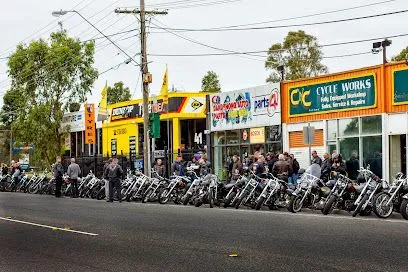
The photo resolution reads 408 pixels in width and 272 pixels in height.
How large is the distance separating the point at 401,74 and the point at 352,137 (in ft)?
11.2

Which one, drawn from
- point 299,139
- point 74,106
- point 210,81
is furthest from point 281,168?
point 210,81

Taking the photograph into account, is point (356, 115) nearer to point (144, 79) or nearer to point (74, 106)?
point (144, 79)

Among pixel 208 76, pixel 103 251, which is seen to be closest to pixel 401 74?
pixel 103 251

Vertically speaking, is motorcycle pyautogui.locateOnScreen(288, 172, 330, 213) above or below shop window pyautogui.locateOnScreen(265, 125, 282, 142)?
below

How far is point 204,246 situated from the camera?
37.8 ft

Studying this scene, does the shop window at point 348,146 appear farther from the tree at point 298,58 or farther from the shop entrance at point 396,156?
the tree at point 298,58

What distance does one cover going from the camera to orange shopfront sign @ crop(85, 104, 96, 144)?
50219 mm

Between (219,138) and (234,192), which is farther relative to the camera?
(219,138)

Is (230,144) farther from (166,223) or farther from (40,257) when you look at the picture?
(40,257)

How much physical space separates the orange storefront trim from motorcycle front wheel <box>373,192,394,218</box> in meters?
11.9

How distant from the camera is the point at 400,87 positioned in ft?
83.0

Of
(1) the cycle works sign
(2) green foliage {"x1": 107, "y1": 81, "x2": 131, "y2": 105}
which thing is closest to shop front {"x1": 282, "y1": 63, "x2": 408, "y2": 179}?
(1) the cycle works sign

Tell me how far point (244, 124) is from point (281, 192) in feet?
43.4

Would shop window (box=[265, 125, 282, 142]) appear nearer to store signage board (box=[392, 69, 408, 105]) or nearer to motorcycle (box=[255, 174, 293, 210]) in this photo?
store signage board (box=[392, 69, 408, 105])
